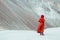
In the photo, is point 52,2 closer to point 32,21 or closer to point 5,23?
point 32,21

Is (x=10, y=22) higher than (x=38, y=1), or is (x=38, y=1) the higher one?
(x=38, y=1)

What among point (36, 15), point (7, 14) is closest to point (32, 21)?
point (36, 15)

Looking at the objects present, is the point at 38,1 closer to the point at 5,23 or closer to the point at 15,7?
the point at 15,7

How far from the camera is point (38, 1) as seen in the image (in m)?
17.7

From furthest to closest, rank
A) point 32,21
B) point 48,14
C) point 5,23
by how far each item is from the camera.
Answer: point 48,14
point 32,21
point 5,23

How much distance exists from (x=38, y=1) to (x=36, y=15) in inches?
49.2

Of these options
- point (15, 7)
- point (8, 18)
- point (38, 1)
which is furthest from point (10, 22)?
point (38, 1)

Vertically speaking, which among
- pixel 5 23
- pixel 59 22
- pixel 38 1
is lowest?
pixel 5 23

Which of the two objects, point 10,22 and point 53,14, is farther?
point 53,14

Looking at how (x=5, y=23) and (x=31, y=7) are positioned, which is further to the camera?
(x=31, y=7)

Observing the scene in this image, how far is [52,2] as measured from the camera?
59.9ft

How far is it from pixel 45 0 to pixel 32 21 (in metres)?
2.49

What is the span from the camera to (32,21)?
16.3 meters

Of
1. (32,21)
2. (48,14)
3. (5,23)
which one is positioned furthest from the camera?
(48,14)
